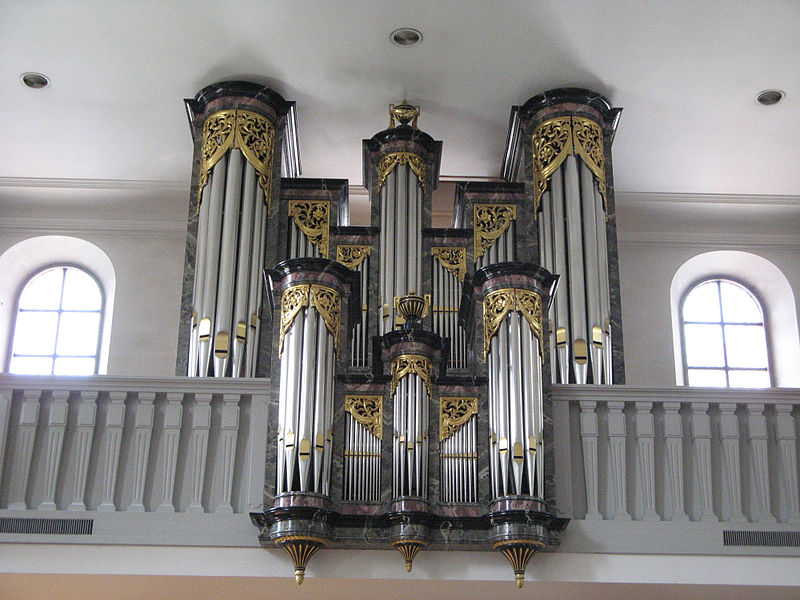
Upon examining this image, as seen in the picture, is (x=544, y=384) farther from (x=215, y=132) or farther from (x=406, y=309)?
(x=215, y=132)

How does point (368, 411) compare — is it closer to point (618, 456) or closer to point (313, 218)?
point (618, 456)

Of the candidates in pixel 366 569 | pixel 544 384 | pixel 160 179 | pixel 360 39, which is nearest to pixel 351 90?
pixel 360 39

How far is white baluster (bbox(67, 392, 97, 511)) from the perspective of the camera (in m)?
9.11

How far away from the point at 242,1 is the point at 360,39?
113 cm

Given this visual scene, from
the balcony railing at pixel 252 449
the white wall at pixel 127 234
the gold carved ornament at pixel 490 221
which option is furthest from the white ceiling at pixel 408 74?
the balcony railing at pixel 252 449

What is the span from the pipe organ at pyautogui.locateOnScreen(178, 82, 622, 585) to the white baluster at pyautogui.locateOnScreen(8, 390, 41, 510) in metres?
1.49

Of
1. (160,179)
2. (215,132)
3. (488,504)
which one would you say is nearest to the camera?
(488,504)

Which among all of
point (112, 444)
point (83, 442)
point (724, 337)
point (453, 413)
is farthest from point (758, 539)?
point (724, 337)

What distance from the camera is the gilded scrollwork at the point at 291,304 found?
9250 millimetres

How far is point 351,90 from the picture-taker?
39.3ft

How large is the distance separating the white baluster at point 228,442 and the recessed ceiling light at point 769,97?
229 inches

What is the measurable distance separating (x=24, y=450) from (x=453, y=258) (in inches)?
168

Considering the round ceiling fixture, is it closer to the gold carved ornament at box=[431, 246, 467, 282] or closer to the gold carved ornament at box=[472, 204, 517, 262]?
the gold carved ornament at box=[472, 204, 517, 262]

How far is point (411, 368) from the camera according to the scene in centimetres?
910
